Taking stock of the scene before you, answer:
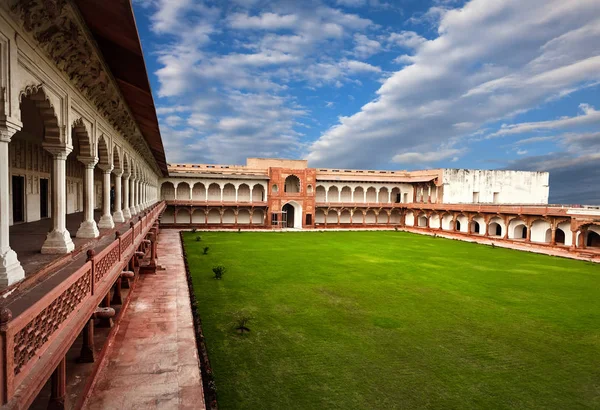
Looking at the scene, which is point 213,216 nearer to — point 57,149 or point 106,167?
point 106,167

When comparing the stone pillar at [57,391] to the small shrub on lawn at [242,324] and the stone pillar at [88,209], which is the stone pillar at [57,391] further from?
the small shrub on lawn at [242,324]

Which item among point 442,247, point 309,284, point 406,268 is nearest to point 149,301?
point 309,284

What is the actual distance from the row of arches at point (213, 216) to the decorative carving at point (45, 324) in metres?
34.1

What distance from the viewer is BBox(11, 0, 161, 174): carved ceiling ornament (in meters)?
4.14

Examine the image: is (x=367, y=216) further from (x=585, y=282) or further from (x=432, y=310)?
(x=432, y=310)

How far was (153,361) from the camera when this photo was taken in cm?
718

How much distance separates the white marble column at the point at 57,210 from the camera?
571cm

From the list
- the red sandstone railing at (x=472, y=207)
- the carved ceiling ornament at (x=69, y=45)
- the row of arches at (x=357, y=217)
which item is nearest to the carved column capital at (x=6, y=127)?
the carved ceiling ornament at (x=69, y=45)

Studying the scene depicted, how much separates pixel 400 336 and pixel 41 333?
779 centimetres

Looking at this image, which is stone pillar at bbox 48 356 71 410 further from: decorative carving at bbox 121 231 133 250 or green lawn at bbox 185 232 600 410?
decorative carving at bbox 121 231 133 250

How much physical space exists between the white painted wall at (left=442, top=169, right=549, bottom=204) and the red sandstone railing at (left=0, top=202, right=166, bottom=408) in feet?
129

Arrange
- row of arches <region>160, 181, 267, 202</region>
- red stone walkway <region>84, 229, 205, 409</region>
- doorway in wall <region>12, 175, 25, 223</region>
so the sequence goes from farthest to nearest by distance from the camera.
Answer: row of arches <region>160, 181, 267, 202</region>, doorway in wall <region>12, 175, 25, 223</region>, red stone walkway <region>84, 229, 205, 409</region>

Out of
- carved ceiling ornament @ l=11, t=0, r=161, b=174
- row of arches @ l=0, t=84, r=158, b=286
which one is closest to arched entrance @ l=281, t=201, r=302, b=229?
row of arches @ l=0, t=84, r=158, b=286

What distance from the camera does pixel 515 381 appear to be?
23.1ft
